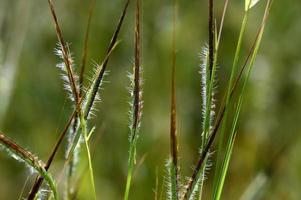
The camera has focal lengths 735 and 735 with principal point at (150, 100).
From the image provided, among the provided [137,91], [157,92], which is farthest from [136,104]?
[157,92]

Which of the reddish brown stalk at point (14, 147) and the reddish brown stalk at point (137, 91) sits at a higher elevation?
the reddish brown stalk at point (137, 91)

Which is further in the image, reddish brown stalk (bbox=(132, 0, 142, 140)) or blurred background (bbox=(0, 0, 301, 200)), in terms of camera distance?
blurred background (bbox=(0, 0, 301, 200))

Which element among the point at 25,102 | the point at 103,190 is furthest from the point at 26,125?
the point at 103,190

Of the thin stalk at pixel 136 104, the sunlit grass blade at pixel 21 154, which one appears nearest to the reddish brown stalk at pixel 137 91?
the thin stalk at pixel 136 104

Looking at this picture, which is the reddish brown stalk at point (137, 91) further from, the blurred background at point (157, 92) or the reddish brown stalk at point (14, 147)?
the blurred background at point (157, 92)

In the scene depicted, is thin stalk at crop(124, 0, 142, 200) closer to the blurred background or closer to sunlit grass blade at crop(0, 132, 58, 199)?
sunlit grass blade at crop(0, 132, 58, 199)

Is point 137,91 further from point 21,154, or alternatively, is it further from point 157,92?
point 157,92

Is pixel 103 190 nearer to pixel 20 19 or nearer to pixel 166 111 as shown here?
pixel 166 111

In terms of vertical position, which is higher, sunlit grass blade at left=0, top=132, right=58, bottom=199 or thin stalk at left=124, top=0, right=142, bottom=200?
thin stalk at left=124, top=0, right=142, bottom=200

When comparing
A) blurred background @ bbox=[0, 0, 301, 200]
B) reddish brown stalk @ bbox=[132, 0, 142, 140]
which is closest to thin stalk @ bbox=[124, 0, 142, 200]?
reddish brown stalk @ bbox=[132, 0, 142, 140]

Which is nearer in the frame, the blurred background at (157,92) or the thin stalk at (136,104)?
the thin stalk at (136,104)
